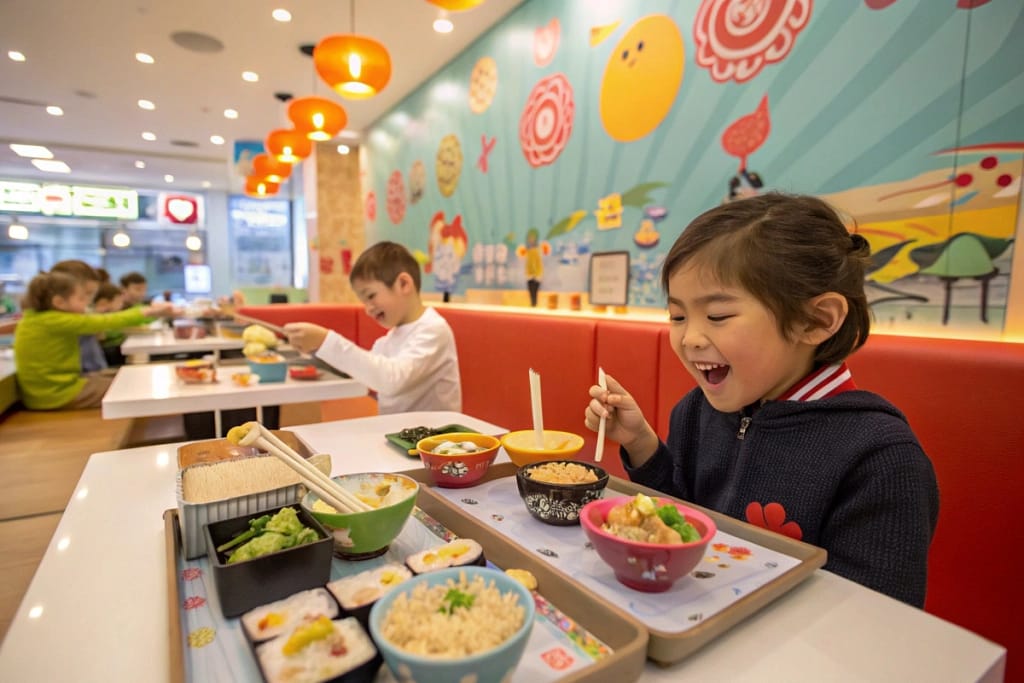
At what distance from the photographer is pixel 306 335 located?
206 cm

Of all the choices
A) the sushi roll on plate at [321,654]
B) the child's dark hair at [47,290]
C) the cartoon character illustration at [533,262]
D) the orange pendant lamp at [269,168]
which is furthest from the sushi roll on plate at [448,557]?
the orange pendant lamp at [269,168]

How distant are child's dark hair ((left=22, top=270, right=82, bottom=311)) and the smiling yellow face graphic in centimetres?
389

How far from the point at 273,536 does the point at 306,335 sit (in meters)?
1.49

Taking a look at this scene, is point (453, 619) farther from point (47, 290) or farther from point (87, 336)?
point (87, 336)

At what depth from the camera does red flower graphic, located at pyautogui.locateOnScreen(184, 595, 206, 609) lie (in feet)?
2.13

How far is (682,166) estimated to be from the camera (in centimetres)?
247

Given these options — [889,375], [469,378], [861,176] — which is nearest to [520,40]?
[469,378]

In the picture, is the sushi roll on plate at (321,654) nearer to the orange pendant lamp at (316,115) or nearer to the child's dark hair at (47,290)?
the orange pendant lamp at (316,115)

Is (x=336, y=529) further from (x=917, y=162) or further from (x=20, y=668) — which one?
(x=917, y=162)

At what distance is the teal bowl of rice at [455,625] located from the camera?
0.44 metres

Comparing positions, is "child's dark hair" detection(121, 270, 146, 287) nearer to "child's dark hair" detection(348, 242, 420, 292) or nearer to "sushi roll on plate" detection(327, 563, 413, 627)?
"child's dark hair" detection(348, 242, 420, 292)

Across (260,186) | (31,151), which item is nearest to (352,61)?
(260,186)

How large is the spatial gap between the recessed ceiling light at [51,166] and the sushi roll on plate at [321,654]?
11451mm

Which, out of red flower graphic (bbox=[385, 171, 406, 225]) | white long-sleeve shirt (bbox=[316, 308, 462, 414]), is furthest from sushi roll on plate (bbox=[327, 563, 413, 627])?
red flower graphic (bbox=[385, 171, 406, 225])
